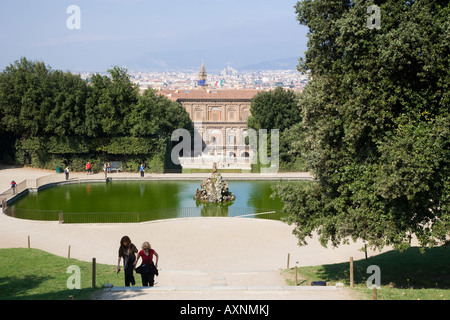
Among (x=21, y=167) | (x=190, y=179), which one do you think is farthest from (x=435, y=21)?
(x=21, y=167)

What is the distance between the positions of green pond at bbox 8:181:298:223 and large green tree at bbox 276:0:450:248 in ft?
43.6

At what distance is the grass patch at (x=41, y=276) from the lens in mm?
12039

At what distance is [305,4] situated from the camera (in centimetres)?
1541

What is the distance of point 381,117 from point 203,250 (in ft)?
33.2

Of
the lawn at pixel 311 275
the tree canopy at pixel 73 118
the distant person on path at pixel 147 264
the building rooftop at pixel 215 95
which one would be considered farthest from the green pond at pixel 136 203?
the building rooftop at pixel 215 95

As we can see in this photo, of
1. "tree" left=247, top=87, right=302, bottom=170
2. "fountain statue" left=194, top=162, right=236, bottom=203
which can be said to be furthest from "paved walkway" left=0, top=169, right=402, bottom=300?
"tree" left=247, top=87, right=302, bottom=170

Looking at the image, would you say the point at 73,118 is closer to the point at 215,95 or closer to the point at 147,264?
the point at 147,264

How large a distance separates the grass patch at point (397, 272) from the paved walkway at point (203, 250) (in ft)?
3.08

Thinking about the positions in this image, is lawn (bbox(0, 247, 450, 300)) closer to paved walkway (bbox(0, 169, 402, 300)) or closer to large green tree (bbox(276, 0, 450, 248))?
paved walkway (bbox(0, 169, 402, 300))

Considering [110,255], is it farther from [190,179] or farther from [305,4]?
[190,179]

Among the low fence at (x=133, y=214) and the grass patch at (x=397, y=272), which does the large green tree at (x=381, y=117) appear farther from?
the low fence at (x=133, y=214)

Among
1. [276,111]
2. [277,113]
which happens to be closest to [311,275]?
[276,111]
